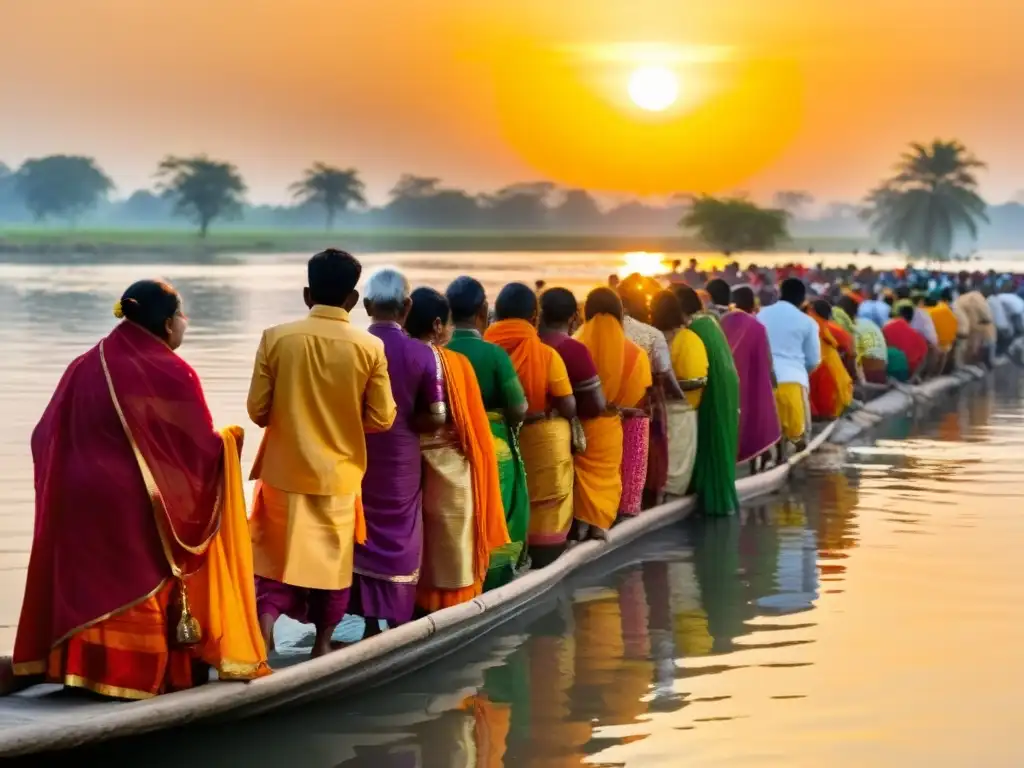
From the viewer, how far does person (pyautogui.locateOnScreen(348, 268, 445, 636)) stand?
25.3 feet

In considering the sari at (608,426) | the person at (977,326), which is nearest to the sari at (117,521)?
the sari at (608,426)

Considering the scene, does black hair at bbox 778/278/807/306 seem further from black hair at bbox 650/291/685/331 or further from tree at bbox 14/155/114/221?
tree at bbox 14/155/114/221

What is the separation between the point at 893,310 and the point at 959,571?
13.1m

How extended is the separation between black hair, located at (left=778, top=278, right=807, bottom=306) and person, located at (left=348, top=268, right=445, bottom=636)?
681 centimetres

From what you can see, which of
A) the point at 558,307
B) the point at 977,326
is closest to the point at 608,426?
the point at 558,307

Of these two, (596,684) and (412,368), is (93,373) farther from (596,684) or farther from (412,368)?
(596,684)

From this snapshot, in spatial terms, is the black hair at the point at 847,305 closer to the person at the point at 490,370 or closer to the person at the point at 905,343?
the person at the point at 905,343

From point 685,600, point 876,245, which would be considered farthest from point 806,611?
point 876,245

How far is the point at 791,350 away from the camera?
557 inches

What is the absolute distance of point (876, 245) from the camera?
112500 millimetres

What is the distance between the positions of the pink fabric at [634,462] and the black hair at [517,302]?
169 cm

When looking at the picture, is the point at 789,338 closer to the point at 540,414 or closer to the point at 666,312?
the point at 666,312

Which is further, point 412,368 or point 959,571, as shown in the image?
point 959,571

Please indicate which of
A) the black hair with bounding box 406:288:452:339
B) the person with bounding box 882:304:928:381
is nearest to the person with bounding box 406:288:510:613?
the black hair with bounding box 406:288:452:339
